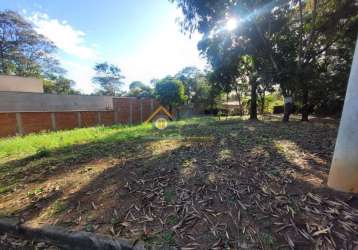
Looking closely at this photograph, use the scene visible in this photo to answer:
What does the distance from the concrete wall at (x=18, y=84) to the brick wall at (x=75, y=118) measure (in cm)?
452

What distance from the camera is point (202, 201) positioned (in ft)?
6.39

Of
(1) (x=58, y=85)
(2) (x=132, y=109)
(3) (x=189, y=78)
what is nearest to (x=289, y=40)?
(2) (x=132, y=109)

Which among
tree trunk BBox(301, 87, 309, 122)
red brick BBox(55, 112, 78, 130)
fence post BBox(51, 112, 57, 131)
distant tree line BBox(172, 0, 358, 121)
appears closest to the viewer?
distant tree line BBox(172, 0, 358, 121)

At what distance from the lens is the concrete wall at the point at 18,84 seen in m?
14.3

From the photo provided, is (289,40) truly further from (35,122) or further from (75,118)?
(35,122)

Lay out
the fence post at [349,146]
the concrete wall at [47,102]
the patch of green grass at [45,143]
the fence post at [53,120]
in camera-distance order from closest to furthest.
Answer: the fence post at [349,146] → the patch of green grass at [45,143] → the concrete wall at [47,102] → the fence post at [53,120]

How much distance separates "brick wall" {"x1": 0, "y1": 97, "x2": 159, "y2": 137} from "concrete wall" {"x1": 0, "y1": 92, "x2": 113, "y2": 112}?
3.03ft

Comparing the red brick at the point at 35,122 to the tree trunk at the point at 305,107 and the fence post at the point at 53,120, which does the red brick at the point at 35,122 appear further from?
the tree trunk at the point at 305,107

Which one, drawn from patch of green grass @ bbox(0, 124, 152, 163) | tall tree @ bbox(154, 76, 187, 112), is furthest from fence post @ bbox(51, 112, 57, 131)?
tall tree @ bbox(154, 76, 187, 112)

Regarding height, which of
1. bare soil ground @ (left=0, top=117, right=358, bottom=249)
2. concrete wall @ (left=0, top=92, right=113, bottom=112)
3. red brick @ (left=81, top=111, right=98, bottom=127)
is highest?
concrete wall @ (left=0, top=92, right=113, bottom=112)

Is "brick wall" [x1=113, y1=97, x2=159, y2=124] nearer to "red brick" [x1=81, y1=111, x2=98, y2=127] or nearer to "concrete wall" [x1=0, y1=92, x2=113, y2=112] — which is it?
"concrete wall" [x1=0, y1=92, x2=113, y2=112]

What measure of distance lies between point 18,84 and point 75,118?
5148 millimetres

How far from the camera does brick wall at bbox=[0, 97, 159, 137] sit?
11281mm

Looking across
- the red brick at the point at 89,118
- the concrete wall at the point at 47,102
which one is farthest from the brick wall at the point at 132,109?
the red brick at the point at 89,118
